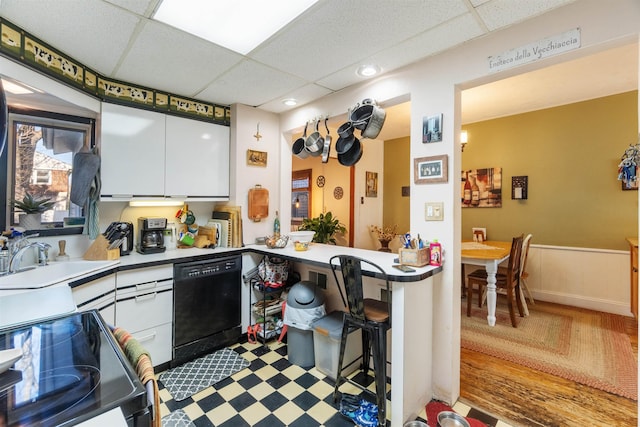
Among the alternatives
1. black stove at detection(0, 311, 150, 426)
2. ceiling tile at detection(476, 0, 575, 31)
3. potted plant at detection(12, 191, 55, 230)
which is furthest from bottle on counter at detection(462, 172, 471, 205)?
potted plant at detection(12, 191, 55, 230)

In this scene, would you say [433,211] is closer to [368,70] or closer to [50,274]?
[368,70]

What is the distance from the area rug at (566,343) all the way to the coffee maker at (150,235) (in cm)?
305

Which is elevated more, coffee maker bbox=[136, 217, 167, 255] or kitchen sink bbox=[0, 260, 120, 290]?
coffee maker bbox=[136, 217, 167, 255]

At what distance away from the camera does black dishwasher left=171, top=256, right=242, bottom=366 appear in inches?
94.3

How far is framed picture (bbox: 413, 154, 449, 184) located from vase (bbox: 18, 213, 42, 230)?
284cm

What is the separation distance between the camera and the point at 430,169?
2.05 meters

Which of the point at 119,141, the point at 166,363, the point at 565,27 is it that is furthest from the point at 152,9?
the point at 166,363

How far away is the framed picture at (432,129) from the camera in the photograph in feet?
6.55

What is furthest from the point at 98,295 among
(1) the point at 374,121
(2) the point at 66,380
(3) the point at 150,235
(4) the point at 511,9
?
(4) the point at 511,9

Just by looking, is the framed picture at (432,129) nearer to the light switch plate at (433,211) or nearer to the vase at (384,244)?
the light switch plate at (433,211)

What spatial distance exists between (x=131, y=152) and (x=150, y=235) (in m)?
0.74

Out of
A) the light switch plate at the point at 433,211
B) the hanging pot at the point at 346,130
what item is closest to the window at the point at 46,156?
the hanging pot at the point at 346,130

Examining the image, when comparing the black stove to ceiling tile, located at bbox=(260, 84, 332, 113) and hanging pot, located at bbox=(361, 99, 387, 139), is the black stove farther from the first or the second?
ceiling tile, located at bbox=(260, 84, 332, 113)

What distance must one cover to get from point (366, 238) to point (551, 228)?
8.82ft
